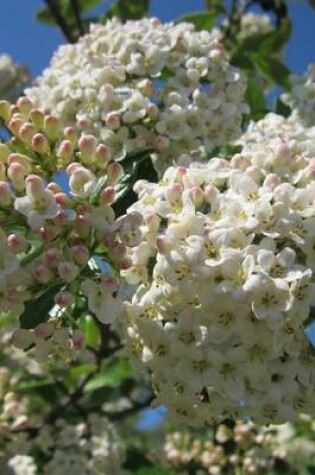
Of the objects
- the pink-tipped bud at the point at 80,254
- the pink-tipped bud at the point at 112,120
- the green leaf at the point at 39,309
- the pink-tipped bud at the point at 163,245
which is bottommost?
the green leaf at the point at 39,309

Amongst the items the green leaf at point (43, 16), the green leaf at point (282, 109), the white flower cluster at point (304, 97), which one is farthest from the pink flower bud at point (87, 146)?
the green leaf at point (43, 16)

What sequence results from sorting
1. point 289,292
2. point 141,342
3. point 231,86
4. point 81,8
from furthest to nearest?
1. point 81,8
2. point 231,86
3. point 141,342
4. point 289,292

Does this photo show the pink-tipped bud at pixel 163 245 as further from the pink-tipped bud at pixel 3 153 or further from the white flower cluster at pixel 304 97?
the white flower cluster at pixel 304 97

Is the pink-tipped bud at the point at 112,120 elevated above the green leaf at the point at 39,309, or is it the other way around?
the pink-tipped bud at the point at 112,120

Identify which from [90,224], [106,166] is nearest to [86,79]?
[106,166]

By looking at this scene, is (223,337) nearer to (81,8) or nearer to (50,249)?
(50,249)

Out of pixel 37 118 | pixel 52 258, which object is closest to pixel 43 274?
pixel 52 258

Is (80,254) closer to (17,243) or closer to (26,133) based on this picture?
(17,243)
